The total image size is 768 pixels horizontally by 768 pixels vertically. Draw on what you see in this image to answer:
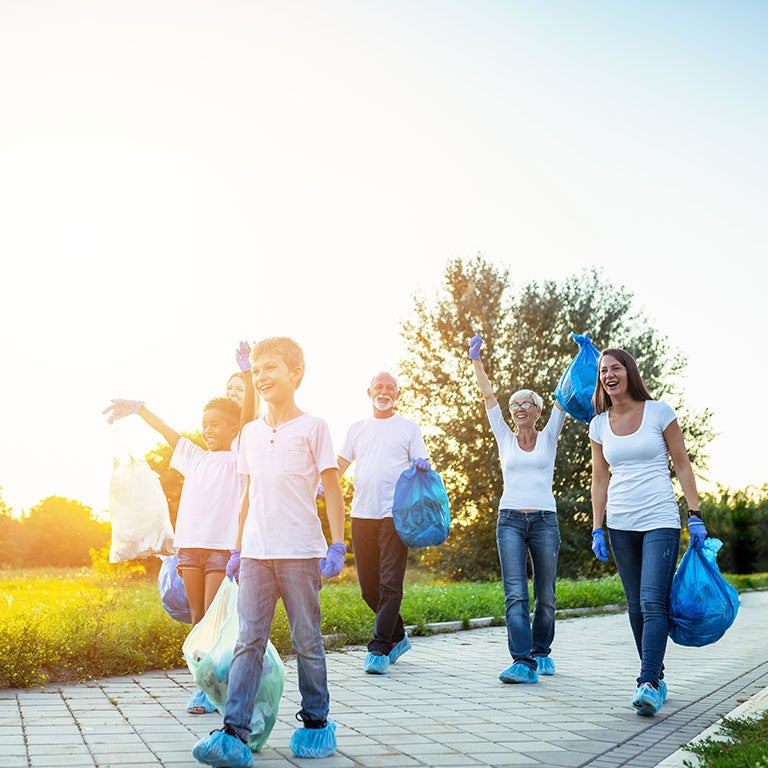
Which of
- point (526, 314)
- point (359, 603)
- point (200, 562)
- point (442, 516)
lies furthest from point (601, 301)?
point (200, 562)

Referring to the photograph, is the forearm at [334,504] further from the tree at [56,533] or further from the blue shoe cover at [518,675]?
the tree at [56,533]

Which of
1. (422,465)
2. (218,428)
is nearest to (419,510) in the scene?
(422,465)

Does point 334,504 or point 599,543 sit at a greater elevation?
point 334,504

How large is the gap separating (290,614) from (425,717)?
1.44 m

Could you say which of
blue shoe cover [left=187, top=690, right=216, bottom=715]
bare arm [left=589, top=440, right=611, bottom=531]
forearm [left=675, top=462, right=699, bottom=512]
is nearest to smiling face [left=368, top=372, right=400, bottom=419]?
bare arm [left=589, top=440, right=611, bottom=531]

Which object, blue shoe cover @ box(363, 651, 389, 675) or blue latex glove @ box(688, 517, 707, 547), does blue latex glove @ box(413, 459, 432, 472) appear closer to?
blue shoe cover @ box(363, 651, 389, 675)

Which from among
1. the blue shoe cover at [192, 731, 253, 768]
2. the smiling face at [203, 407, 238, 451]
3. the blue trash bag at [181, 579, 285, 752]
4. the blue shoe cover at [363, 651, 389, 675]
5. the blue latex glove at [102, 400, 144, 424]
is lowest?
the blue shoe cover at [363, 651, 389, 675]

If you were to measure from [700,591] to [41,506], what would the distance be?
40.3m

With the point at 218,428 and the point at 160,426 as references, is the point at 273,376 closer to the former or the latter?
the point at 218,428

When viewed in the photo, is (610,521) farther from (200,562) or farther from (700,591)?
(200,562)

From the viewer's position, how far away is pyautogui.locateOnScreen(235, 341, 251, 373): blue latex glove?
5.66 meters

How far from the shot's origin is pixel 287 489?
175 inches

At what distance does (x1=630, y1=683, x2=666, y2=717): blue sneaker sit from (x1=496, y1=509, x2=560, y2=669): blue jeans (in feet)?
4.37

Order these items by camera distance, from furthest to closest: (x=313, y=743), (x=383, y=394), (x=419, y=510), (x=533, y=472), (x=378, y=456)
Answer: (x=383, y=394), (x=378, y=456), (x=419, y=510), (x=533, y=472), (x=313, y=743)
